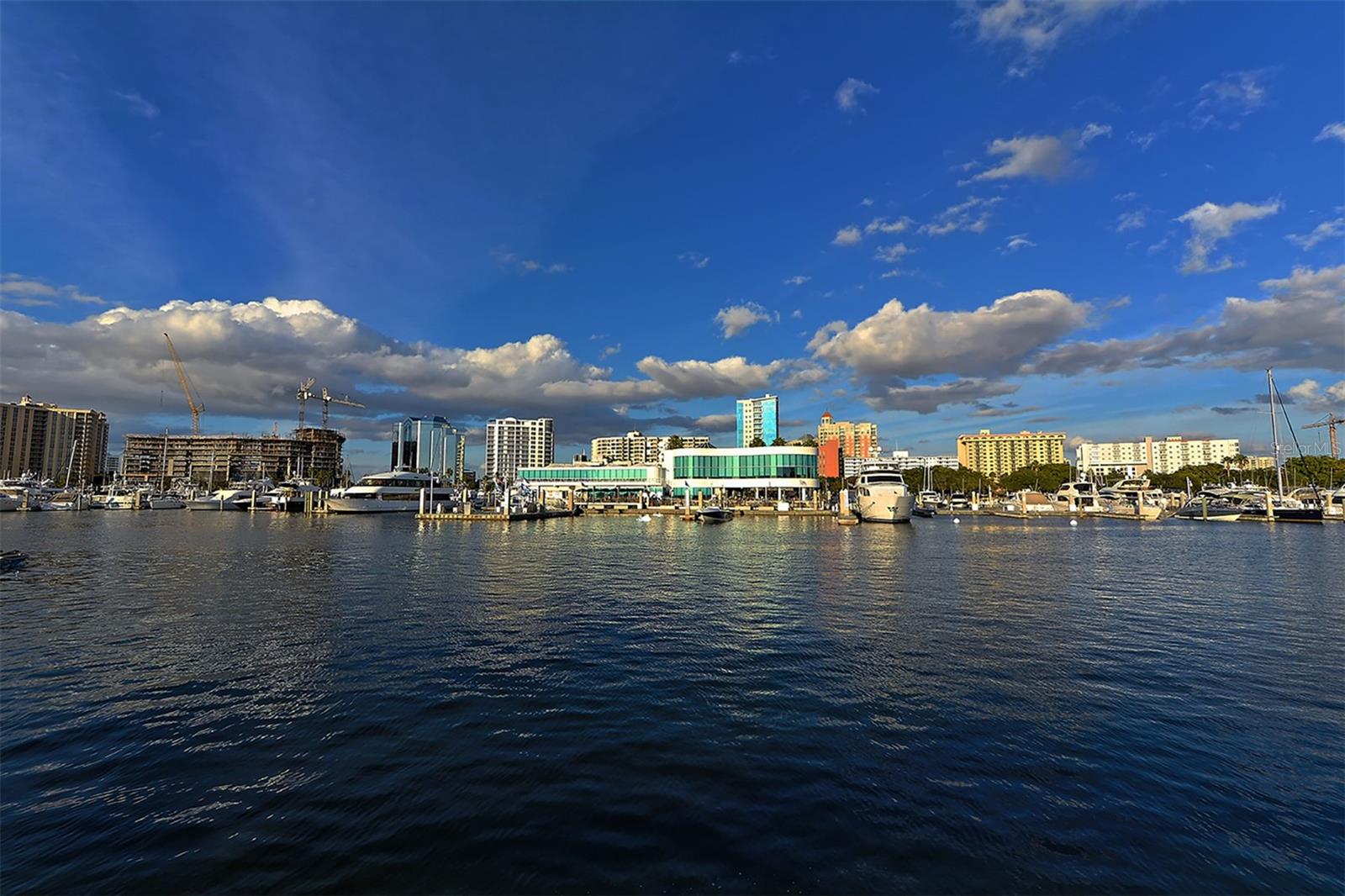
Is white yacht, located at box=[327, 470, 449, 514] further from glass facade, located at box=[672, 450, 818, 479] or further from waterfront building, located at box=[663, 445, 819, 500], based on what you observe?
glass facade, located at box=[672, 450, 818, 479]

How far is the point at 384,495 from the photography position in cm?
13838

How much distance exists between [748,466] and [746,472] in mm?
1661

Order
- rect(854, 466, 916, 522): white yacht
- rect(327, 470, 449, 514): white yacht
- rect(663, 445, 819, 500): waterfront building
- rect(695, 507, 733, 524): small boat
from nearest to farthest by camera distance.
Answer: rect(854, 466, 916, 522): white yacht < rect(695, 507, 733, 524): small boat < rect(327, 470, 449, 514): white yacht < rect(663, 445, 819, 500): waterfront building

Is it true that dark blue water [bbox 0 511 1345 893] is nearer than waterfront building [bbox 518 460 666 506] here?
Yes

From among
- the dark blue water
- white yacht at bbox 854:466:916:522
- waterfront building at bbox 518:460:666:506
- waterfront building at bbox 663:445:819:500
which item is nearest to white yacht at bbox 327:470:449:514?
waterfront building at bbox 518:460:666:506

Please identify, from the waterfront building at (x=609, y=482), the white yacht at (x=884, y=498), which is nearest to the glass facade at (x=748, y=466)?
the waterfront building at (x=609, y=482)

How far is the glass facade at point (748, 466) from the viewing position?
169375mm

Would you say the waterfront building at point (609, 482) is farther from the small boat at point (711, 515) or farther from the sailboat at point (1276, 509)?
the sailboat at point (1276, 509)

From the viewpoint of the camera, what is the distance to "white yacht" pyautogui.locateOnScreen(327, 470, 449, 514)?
134375mm

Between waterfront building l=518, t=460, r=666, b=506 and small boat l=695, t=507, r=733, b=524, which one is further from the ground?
waterfront building l=518, t=460, r=666, b=506

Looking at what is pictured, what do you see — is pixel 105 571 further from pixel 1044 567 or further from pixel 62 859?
pixel 1044 567

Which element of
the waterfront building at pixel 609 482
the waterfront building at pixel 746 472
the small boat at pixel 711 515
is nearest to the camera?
the small boat at pixel 711 515

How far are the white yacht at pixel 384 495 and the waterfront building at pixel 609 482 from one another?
156ft

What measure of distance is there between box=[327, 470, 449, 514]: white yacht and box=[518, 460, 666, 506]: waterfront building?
47.6m
